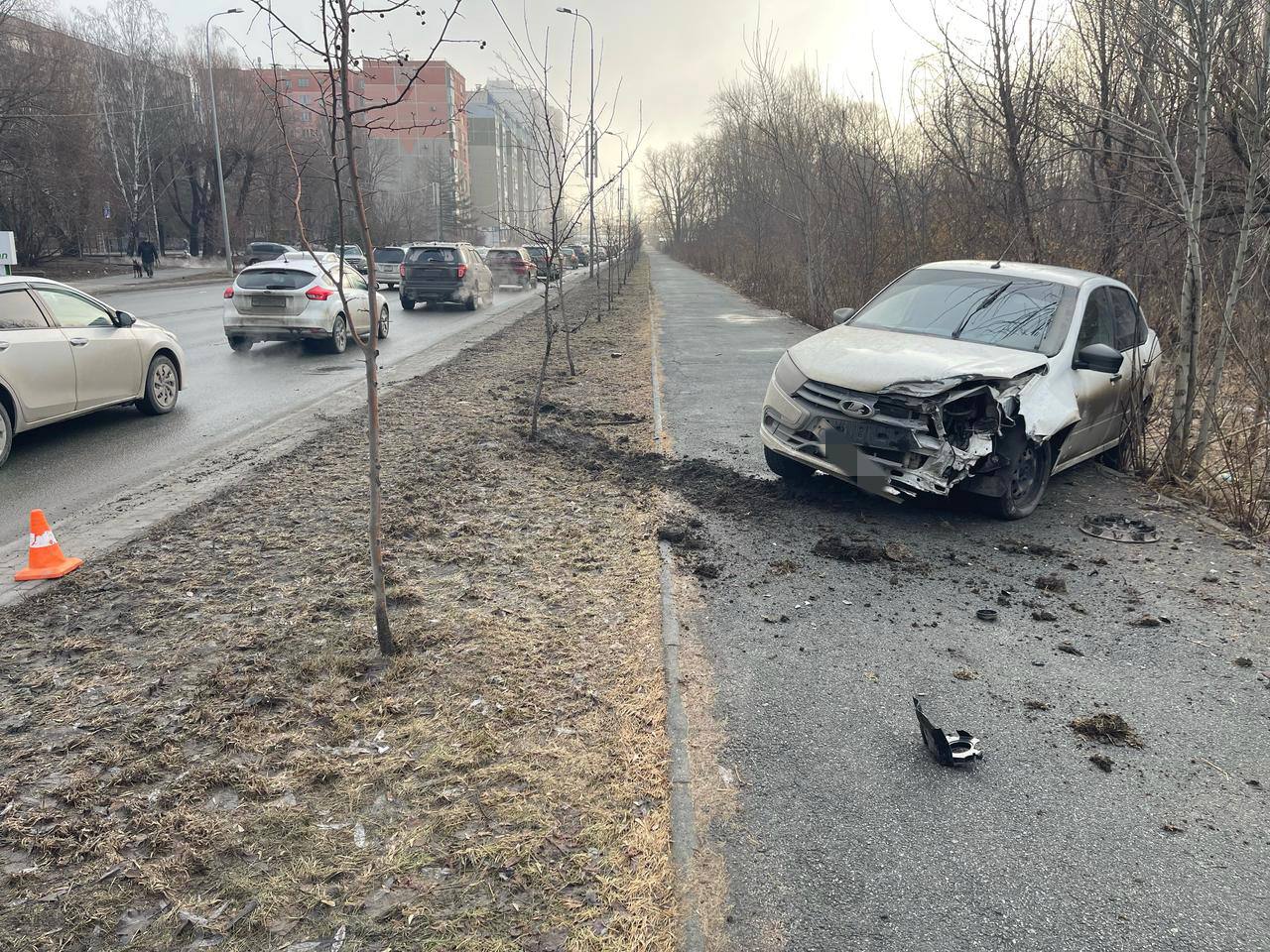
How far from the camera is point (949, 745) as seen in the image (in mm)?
3236

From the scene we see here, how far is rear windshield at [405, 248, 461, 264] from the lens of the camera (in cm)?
2323

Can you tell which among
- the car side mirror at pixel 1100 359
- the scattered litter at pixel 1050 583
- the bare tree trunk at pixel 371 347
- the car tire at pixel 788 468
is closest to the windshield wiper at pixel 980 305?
the car side mirror at pixel 1100 359

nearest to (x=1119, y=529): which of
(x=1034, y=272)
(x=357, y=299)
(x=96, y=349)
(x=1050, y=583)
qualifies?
(x=1050, y=583)

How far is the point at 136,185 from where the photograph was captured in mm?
45844

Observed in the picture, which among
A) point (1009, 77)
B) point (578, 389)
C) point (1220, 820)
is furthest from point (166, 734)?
point (1009, 77)

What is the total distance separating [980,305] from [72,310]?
321 inches

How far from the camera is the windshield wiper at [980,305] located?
251 inches

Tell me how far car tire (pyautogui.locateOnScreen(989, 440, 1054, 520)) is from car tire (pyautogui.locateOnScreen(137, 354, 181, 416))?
8.38 m

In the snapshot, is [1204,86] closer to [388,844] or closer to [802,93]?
[388,844]

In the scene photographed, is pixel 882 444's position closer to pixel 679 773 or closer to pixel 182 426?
pixel 679 773

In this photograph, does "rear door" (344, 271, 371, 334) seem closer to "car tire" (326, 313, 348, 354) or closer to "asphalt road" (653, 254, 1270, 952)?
"car tire" (326, 313, 348, 354)

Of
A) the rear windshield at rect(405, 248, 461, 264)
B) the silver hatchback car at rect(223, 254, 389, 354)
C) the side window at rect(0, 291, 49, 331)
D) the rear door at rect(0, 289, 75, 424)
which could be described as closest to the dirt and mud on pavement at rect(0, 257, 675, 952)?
the rear door at rect(0, 289, 75, 424)

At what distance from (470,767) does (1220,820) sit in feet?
8.74

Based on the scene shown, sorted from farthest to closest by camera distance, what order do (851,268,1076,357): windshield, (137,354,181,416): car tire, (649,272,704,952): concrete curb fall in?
(137,354,181,416): car tire → (851,268,1076,357): windshield → (649,272,704,952): concrete curb
